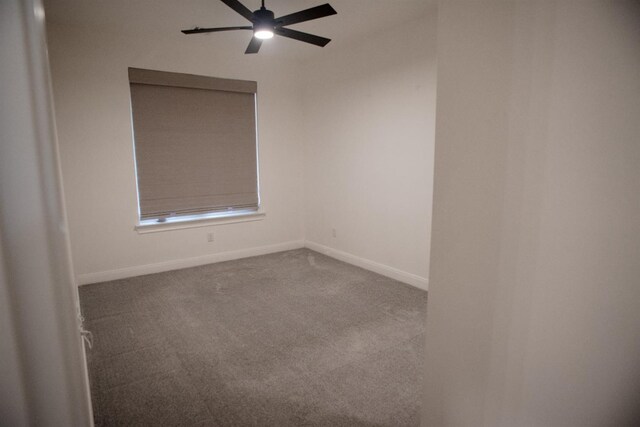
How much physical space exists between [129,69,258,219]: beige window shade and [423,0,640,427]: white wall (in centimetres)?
387

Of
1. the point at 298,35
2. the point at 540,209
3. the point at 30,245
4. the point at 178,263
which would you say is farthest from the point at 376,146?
the point at 30,245

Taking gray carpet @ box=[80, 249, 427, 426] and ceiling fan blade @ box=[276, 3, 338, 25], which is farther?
ceiling fan blade @ box=[276, 3, 338, 25]

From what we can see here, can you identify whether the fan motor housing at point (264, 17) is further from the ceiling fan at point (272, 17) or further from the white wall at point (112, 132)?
the white wall at point (112, 132)

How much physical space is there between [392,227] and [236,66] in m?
2.79

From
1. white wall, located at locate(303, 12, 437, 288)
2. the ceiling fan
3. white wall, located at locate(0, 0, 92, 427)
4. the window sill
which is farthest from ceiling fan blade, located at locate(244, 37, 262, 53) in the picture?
→ white wall, located at locate(0, 0, 92, 427)

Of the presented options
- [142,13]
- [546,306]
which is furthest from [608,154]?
[142,13]

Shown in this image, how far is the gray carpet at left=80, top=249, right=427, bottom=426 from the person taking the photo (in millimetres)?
1865

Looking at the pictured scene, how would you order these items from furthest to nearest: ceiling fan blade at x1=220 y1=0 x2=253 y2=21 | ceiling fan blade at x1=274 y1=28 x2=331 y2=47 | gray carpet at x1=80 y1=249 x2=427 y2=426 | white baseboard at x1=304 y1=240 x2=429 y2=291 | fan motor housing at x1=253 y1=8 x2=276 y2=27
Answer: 1. white baseboard at x1=304 y1=240 x2=429 y2=291
2. ceiling fan blade at x1=274 y1=28 x2=331 y2=47
3. fan motor housing at x1=253 y1=8 x2=276 y2=27
4. ceiling fan blade at x1=220 y1=0 x2=253 y2=21
5. gray carpet at x1=80 y1=249 x2=427 y2=426

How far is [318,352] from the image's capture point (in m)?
2.44

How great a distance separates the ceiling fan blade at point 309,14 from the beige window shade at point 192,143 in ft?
6.53

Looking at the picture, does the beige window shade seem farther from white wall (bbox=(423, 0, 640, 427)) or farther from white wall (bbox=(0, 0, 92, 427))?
white wall (bbox=(0, 0, 92, 427))

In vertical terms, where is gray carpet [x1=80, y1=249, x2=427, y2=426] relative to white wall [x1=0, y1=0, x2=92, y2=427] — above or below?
below

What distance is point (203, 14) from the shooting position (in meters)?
3.22

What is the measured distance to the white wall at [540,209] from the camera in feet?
2.18
